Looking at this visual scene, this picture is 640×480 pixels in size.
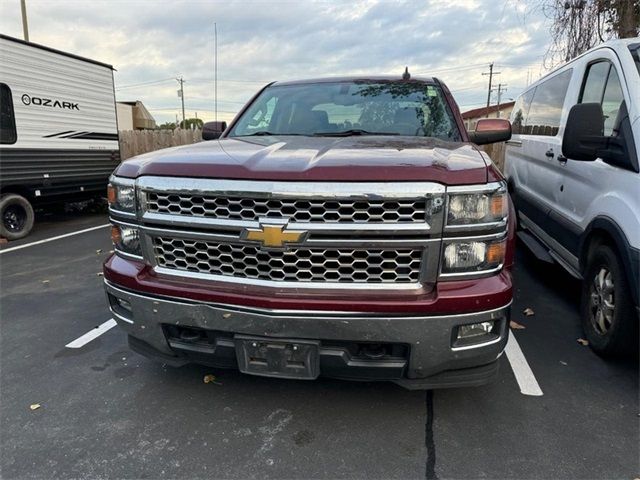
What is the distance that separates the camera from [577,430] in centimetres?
247

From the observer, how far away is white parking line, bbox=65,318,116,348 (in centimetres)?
357

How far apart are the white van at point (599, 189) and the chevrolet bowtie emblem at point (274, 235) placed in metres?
2.01

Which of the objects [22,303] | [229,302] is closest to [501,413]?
[229,302]

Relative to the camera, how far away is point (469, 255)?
2139mm

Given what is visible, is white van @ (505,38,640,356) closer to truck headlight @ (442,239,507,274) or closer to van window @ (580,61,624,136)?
van window @ (580,61,624,136)

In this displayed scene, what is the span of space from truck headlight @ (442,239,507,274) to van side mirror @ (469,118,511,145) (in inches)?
68.7

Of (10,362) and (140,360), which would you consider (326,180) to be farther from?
(10,362)

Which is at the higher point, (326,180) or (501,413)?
(326,180)

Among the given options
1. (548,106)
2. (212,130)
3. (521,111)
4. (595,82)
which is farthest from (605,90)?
(212,130)

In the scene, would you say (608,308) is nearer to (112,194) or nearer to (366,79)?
(366,79)

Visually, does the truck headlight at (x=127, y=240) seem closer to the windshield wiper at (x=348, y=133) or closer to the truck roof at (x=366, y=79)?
the windshield wiper at (x=348, y=133)

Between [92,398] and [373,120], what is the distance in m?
2.63

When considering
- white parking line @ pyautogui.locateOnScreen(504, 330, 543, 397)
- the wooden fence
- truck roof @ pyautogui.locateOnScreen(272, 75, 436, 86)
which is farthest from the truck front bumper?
the wooden fence

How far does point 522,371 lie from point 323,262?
180cm
